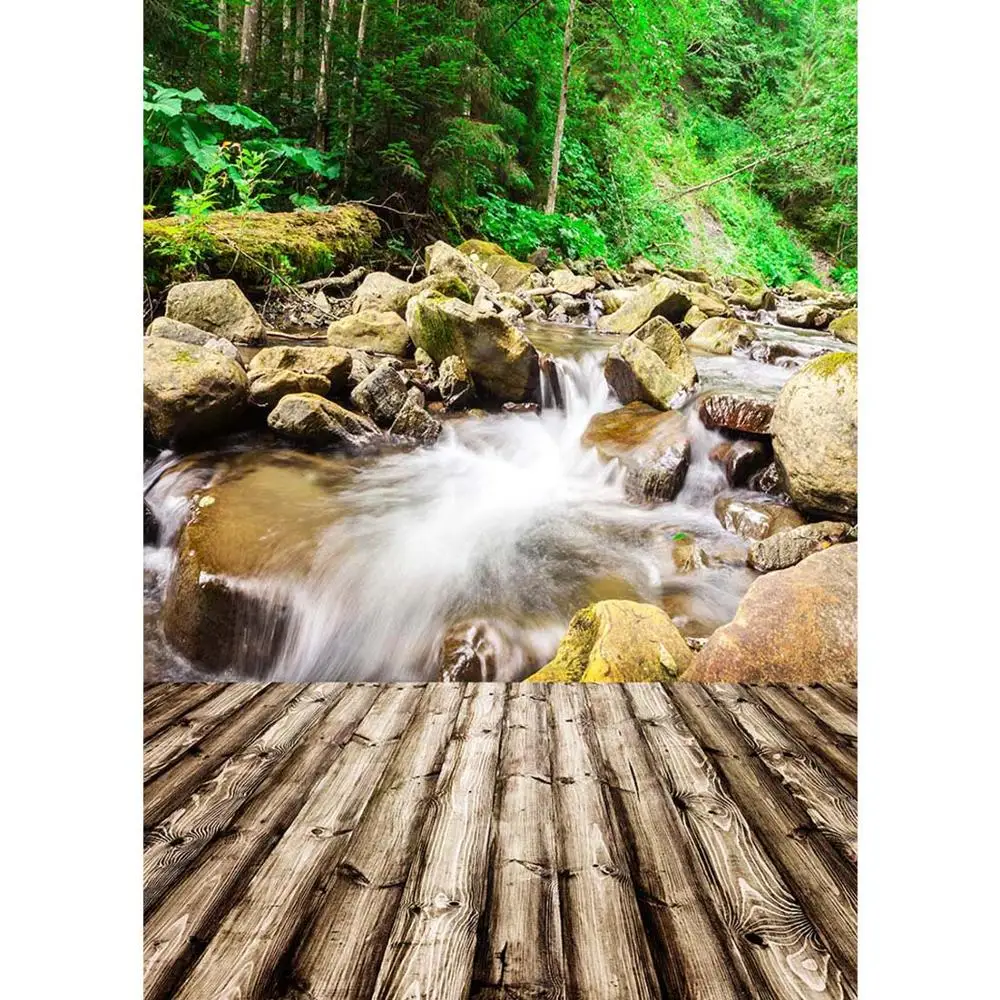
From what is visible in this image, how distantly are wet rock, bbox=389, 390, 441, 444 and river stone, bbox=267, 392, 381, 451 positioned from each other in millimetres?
141

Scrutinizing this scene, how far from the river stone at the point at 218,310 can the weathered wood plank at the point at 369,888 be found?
206cm

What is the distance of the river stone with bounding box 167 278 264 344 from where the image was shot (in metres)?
2.62

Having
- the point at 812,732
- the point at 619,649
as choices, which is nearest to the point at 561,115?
the point at 619,649

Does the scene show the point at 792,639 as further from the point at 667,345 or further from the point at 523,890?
the point at 667,345

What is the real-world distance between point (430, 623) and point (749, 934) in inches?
51.5

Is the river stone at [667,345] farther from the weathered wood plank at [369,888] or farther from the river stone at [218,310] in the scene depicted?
the weathered wood plank at [369,888]

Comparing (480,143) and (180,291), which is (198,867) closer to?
(180,291)

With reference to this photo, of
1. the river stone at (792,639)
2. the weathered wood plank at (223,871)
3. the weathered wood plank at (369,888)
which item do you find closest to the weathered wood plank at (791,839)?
the river stone at (792,639)

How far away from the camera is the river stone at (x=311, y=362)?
284cm

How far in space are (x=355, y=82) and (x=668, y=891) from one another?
306 centimetres

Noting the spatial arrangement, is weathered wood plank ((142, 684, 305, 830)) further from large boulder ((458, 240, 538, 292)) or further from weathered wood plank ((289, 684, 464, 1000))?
large boulder ((458, 240, 538, 292))

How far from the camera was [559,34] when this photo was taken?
2.79m
